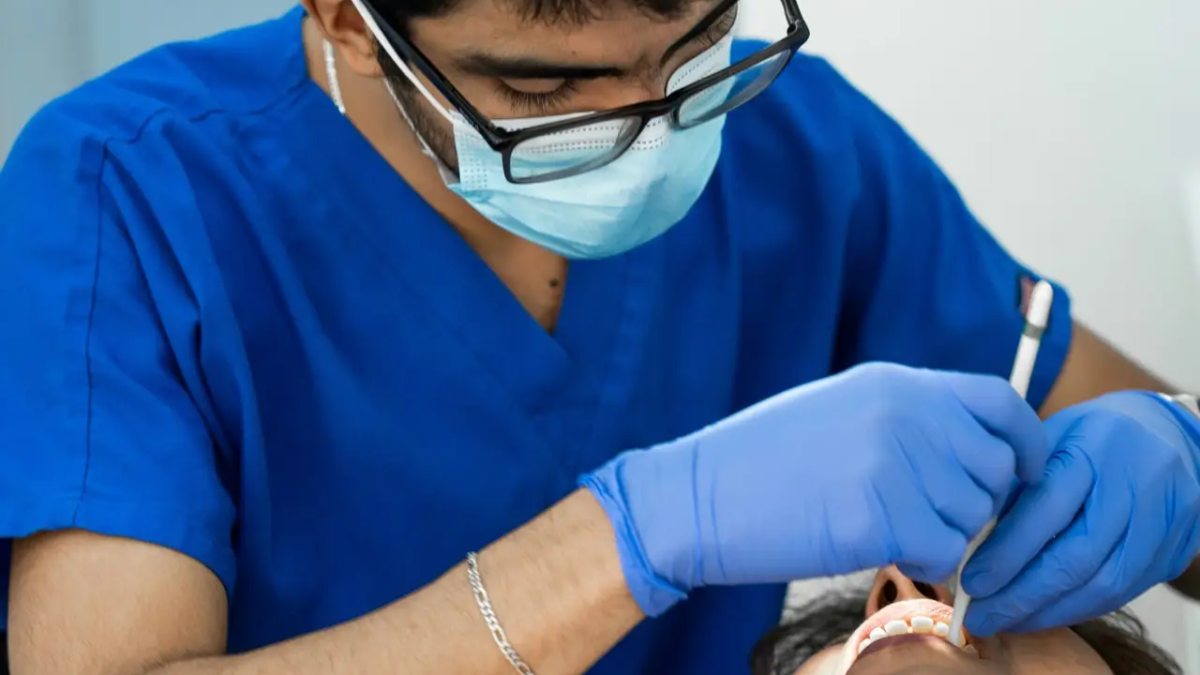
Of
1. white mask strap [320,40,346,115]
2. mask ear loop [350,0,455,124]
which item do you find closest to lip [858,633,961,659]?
mask ear loop [350,0,455,124]

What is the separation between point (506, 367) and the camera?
3.63 feet

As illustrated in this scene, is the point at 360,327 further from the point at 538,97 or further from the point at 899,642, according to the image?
the point at 899,642

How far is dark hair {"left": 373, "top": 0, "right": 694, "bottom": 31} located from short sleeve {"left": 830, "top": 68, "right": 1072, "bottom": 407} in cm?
44

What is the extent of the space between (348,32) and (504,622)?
1.70 feet

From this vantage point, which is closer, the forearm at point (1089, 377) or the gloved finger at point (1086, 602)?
the gloved finger at point (1086, 602)

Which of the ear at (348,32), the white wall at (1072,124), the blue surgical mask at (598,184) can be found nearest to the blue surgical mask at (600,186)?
the blue surgical mask at (598,184)

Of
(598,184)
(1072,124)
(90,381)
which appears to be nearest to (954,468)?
(598,184)

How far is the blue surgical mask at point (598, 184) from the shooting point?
38.1 inches

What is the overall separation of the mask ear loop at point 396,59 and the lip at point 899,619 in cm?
58

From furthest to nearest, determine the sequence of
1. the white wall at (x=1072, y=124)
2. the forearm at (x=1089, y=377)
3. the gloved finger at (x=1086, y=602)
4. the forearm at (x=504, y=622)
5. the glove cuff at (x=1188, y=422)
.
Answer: the white wall at (x=1072, y=124) < the forearm at (x=1089, y=377) < the glove cuff at (x=1188, y=422) < the gloved finger at (x=1086, y=602) < the forearm at (x=504, y=622)

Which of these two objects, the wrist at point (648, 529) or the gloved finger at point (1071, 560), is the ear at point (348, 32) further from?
the gloved finger at point (1071, 560)

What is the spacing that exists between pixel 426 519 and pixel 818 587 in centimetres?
98

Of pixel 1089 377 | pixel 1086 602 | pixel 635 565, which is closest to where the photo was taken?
pixel 635 565

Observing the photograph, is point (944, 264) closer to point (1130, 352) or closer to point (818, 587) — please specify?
point (1130, 352)
